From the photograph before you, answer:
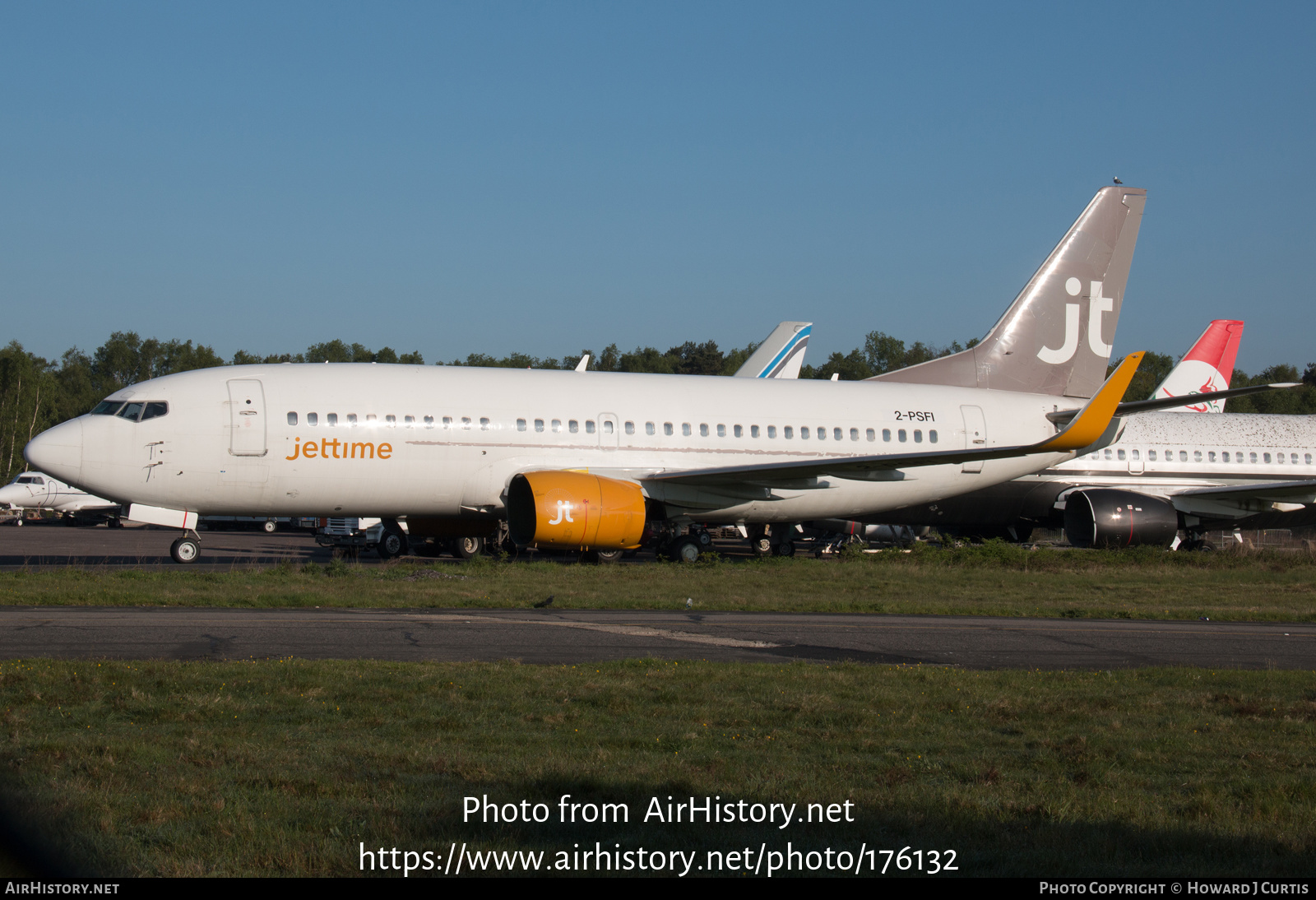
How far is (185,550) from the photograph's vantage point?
20.2m

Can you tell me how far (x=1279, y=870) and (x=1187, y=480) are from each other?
92.2 feet

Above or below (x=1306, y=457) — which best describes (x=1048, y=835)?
below

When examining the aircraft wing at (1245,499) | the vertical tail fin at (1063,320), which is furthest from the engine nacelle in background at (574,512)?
the aircraft wing at (1245,499)

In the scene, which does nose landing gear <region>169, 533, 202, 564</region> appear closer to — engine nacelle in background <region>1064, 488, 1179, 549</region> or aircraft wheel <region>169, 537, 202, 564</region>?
aircraft wheel <region>169, 537, 202, 564</region>

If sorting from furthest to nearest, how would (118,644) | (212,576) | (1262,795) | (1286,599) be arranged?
1. (1286,599)
2. (212,576)
3. (118,644)
4. (1262,795)

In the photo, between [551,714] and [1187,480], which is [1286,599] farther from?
[551,714]

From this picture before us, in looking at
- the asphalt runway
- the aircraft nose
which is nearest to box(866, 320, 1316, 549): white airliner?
the asphalt runway

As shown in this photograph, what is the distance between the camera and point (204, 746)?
605 cm

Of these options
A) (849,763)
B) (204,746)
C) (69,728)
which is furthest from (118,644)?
(849,763)

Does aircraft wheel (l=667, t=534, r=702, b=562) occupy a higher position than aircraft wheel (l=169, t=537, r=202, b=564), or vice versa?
aircraft wheel (l=667, t=534, r=702, b=562)

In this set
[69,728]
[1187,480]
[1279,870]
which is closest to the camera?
[1279,870]

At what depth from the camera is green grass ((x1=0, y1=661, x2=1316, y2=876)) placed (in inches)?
182

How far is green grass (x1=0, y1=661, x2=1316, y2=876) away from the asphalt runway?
1.19 meters

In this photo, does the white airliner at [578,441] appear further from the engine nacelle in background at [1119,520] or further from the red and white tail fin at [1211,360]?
the red and white tail fin at [1211,360]
